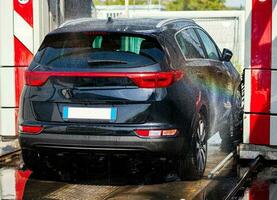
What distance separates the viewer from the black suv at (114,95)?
5156 millimetres

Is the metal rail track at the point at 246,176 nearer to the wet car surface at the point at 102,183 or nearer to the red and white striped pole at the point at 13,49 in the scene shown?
the wet car surface at the point at 102,183

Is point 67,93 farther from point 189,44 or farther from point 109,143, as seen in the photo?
point 189,44

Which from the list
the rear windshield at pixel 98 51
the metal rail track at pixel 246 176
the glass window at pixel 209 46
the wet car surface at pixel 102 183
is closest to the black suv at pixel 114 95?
the rear windshield at pixel 98 51

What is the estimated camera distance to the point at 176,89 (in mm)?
5328

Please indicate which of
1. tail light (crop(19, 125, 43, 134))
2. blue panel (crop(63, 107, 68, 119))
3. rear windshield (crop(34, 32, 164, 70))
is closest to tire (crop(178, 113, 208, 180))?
rear windshield (crop(34, 32, 164, 70))

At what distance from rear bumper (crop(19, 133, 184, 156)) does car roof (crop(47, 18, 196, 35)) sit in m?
1.04

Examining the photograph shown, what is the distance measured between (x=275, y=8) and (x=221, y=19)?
6.78 metres

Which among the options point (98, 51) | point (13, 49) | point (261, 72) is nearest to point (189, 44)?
point (261, 72)

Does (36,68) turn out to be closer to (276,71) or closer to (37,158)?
(37,158)

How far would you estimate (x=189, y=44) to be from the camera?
6281 mm

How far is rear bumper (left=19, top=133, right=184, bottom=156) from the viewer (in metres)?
5.16

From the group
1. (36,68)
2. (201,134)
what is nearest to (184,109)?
(201,134)

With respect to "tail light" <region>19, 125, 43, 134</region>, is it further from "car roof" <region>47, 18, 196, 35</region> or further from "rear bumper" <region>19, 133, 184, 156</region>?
"car roof" <region>47, 18, 196, 35</region>

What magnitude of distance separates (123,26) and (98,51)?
1.38 ft
